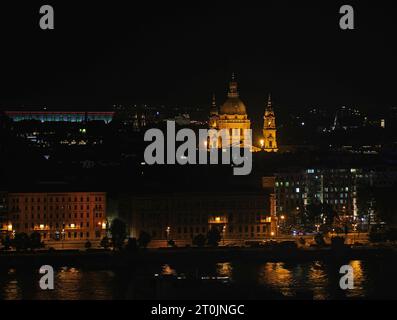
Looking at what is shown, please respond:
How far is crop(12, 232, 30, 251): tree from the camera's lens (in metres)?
26.0

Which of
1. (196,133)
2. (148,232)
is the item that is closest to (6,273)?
(148,232)

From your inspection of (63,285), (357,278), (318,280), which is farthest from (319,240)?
(63,285)

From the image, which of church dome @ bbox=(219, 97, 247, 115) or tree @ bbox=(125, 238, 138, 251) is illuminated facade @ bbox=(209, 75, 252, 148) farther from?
tree @ bbox=(125, 238, 138, 251)

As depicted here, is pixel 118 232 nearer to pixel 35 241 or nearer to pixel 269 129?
pixel 35 241

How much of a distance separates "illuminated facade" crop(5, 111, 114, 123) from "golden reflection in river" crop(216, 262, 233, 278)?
26.0 meters

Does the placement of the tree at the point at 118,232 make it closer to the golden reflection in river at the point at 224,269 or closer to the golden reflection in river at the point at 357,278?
the golden reflection in river at the point at 224,269

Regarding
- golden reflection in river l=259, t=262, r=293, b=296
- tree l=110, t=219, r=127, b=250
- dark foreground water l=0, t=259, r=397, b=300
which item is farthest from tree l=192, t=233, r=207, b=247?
golden reflection in river l=259, t=262, r=293, b=296

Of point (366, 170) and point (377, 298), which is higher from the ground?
point (366, 170)

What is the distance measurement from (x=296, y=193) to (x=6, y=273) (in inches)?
328

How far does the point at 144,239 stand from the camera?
87.0 ft

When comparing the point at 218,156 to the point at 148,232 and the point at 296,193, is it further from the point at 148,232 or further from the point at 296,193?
the point at 148,232

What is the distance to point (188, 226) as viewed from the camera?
28.5 meters

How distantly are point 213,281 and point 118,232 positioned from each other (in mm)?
5475

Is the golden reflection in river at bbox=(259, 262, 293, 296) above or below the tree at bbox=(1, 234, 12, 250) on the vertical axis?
below
